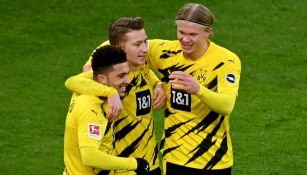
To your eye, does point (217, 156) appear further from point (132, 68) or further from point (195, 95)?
point (132, 68)

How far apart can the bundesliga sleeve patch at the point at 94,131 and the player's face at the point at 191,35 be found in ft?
4.89

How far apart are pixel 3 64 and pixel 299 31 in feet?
19.8

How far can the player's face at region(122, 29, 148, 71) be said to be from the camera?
320 inches

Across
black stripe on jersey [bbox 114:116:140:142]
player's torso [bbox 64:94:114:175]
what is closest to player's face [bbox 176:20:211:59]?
black stripe on jersey [bbox 114:116:140:142]

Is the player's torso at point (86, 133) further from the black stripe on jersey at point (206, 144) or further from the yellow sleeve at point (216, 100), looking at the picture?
the black stripe on jersey at point (206, 144)

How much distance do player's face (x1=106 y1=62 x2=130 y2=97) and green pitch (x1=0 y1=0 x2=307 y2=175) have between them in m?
4.40

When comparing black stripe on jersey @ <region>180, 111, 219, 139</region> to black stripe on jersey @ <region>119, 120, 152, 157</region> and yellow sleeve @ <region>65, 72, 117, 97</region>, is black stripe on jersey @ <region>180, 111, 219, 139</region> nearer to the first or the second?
black stripe on jersey @ <region>119, 120, 152, 157</region>

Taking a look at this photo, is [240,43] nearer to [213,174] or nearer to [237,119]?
[237,119]

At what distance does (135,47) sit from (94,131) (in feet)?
4.09

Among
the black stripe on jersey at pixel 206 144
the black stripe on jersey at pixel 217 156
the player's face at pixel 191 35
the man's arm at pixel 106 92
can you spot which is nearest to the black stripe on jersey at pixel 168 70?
the player's face at pixel 191 35

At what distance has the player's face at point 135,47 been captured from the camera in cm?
812

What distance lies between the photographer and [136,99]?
8.30 meters

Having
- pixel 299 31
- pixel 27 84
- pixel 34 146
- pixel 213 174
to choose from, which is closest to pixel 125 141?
pixel 213 174

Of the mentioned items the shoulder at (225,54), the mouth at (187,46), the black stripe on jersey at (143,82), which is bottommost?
the black stripe on jersey at (143,82)
